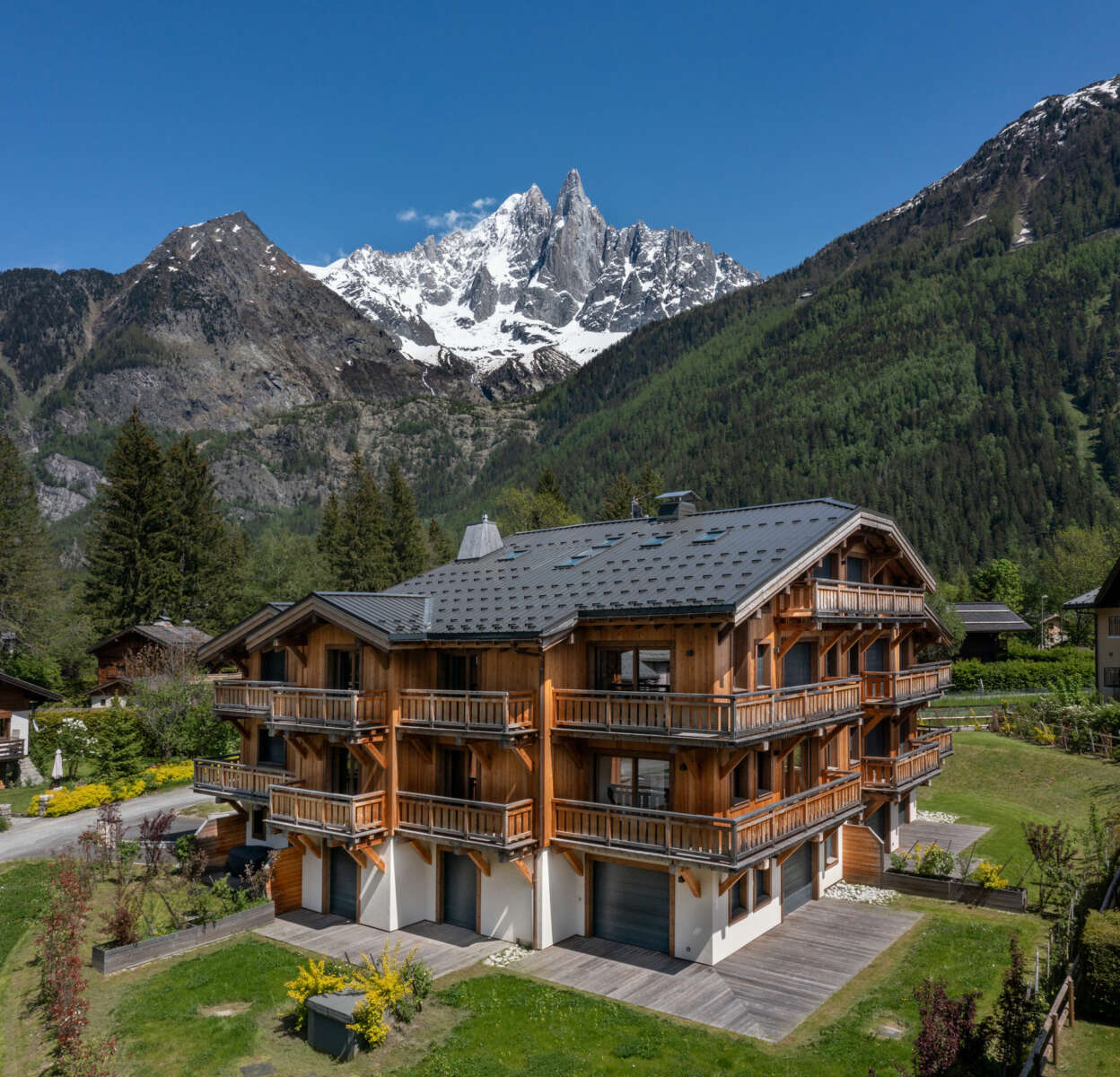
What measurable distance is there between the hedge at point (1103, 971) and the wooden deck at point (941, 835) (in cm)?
1231

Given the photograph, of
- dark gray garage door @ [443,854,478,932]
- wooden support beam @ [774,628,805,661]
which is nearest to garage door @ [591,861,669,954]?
A: dark gray garage door @ [443,854,478,932]

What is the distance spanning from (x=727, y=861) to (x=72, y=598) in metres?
70.3

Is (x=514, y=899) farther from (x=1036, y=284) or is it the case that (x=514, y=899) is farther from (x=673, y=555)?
(x=1036, y=284)

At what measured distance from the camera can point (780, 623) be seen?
22484mm

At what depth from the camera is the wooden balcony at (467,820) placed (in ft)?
66.9

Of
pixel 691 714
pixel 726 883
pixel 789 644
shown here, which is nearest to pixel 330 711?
pixel 691 714

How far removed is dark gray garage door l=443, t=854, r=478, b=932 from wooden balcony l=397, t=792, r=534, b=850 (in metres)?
1.76

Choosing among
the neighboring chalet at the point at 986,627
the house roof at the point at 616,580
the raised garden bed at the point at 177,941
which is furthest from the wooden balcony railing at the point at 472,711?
the neighboring chalet at the point at 986,627

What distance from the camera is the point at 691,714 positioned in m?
19.5

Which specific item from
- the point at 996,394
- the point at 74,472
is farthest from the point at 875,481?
the point at 74,472

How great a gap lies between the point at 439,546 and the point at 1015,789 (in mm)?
75206

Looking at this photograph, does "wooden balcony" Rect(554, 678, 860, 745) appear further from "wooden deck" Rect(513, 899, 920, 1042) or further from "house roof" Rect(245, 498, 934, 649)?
"wooden deck" Rect(513, 899, 920, 1042)

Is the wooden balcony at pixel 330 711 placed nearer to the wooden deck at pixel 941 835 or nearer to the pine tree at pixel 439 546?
the wooden deck at pixel 941 835

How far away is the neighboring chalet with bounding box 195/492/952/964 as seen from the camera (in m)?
20.0
